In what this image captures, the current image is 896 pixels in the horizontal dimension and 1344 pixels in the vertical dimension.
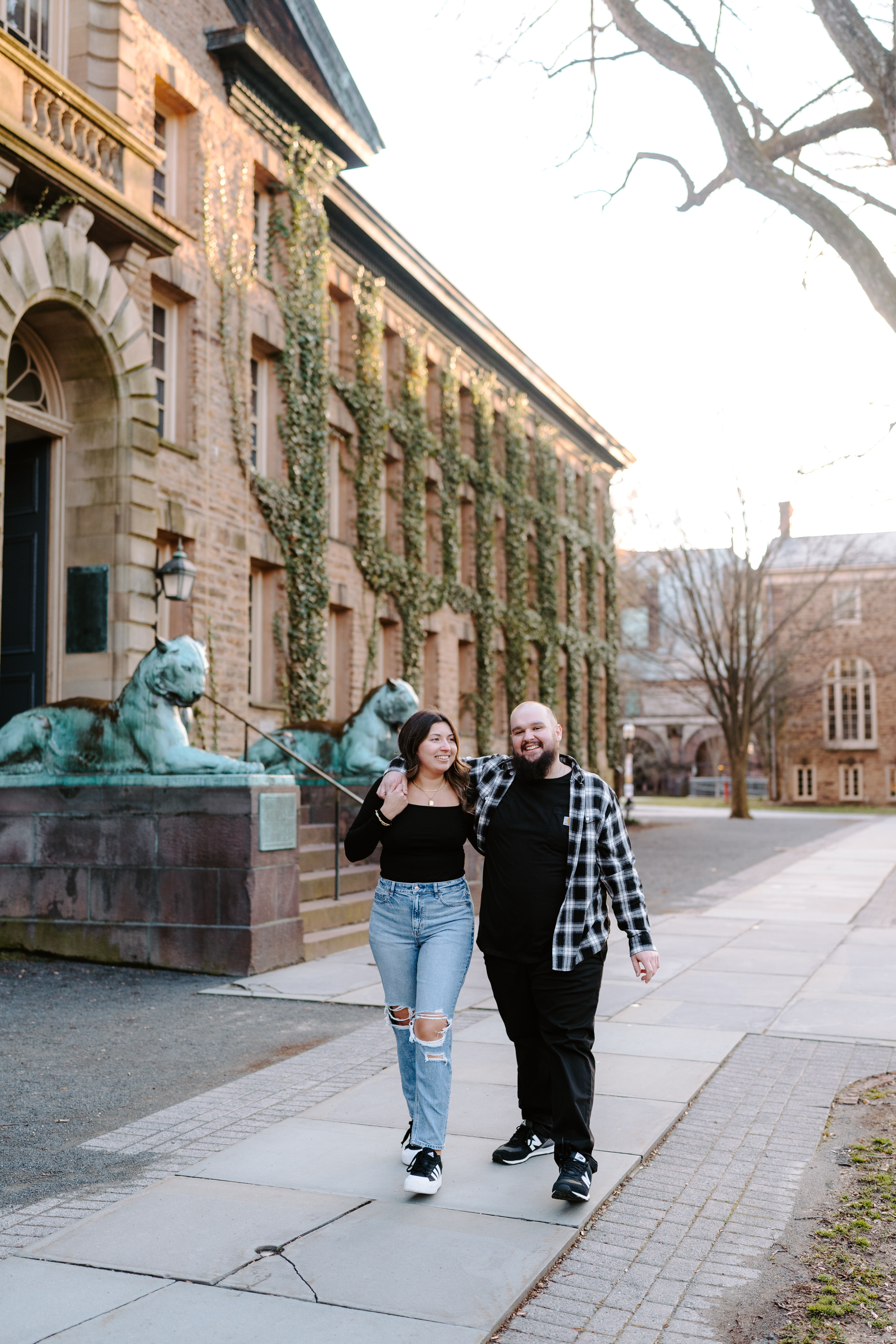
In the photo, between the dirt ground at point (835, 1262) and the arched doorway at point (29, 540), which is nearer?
the dirt ground at point (835, 1262)

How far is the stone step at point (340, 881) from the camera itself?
11.6 m

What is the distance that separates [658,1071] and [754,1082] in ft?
1.59

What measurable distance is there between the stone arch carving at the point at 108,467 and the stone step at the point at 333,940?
374 centimetres

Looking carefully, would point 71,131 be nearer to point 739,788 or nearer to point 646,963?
point 646,963

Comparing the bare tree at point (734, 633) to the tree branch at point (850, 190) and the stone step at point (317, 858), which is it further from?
the tree branch at point (850, 190)

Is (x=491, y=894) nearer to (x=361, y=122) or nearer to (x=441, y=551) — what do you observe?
(x=361, y=122)

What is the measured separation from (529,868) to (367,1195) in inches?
50.9

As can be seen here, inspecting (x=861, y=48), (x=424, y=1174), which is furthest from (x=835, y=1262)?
(x=861, y=48)

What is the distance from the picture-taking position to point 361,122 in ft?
67.7

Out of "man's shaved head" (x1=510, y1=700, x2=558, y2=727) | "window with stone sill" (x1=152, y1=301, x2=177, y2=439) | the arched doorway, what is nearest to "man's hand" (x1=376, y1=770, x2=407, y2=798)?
"man's shaved head" (x1=510, y1=700, x2=558, y2=727)

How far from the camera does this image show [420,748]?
15.1ft

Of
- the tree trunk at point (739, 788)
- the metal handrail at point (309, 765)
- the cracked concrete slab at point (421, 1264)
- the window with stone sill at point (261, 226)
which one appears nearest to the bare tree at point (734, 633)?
the tree trunk at point (739, 788)

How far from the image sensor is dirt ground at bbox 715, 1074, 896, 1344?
3490mm

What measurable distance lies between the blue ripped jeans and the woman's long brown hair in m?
0.35
